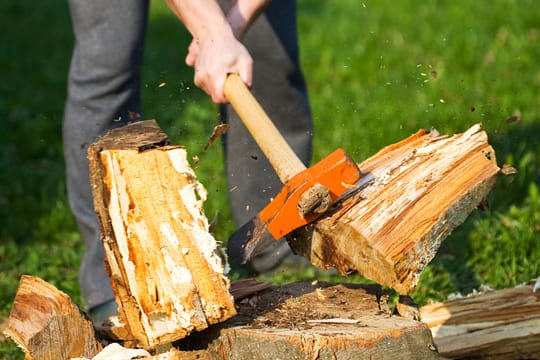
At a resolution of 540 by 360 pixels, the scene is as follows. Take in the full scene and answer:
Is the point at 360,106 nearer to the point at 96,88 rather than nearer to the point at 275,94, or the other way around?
the point at 275,94

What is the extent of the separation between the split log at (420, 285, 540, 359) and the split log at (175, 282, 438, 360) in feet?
0.99

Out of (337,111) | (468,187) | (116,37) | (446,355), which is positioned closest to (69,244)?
(116,37)

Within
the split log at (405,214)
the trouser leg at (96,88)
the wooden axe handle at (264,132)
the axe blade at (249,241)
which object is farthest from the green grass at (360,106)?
the axe blade at (249,241)

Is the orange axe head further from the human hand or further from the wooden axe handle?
the human hand

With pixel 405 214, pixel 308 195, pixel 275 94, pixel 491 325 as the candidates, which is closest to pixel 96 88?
pixel 275 94

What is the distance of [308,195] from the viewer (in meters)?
2.36

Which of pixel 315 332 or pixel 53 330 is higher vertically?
pixel 53 330

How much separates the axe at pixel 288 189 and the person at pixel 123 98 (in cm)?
61

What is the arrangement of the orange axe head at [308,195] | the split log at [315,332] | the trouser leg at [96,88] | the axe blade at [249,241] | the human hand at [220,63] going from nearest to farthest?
the split log at [315,332] < the orange axe head at [308,195] < the axe blade at [249,241] < the human hand at [220,63] < the trouser leg at [96,88]

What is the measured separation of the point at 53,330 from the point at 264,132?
81cm

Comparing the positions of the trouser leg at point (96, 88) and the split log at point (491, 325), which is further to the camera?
the trouser leg at point (96, 88)

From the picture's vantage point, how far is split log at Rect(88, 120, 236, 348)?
2.30 meters

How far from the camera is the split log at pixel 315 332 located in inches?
88.0

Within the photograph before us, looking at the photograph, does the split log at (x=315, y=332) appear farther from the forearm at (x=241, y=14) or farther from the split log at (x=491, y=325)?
the forearm at (x=241, y=14)
